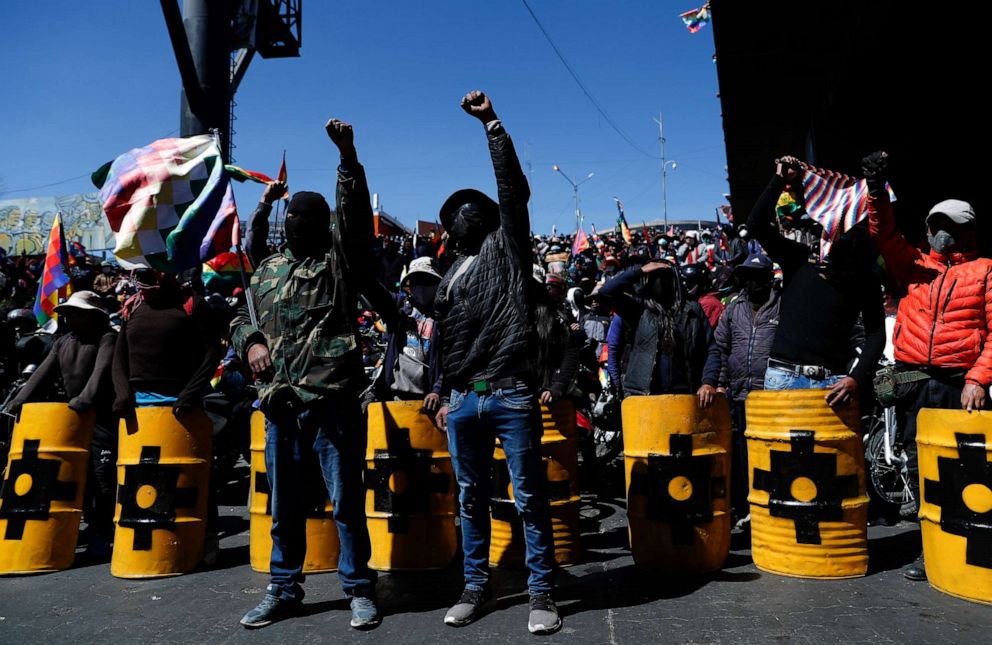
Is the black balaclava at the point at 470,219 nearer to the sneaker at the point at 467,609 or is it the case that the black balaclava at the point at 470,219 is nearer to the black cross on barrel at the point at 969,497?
the sneaker at the point at 467,609

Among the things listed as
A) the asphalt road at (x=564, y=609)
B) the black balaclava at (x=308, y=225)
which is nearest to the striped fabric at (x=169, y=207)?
the black balaclava at (x=308, y=225)

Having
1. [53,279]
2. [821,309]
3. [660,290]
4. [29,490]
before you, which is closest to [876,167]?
[821,309]

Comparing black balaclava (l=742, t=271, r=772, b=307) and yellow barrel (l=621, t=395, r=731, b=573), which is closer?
yellow barrel (l=621, t=395, r=731, b=573)

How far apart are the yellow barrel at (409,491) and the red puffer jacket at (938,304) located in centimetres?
292

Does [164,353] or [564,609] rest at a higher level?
[164,353]

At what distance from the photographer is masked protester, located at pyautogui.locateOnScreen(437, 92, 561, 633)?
3758 mm

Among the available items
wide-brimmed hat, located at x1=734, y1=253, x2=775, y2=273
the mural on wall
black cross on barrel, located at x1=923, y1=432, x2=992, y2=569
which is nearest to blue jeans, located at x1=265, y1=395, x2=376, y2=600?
black cross on barrel, located at x1=923, y1=432, x2=992, y2=569

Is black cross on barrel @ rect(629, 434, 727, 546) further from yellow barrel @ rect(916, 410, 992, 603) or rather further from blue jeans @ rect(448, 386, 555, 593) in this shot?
yellow barrel @ rect(916, 410, 992, 603)

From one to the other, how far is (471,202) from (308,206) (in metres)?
0.87

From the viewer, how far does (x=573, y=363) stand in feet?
18.1

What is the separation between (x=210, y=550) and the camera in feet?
17.2

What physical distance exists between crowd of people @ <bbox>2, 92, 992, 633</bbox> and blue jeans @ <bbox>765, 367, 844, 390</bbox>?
0.01m

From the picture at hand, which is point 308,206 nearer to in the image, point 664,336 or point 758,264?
point 664,336

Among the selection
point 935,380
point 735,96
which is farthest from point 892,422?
point 735,96
